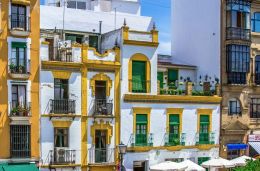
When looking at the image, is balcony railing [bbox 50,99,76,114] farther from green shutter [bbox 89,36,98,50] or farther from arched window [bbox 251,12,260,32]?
arched window [bbox 251,12,260,32]

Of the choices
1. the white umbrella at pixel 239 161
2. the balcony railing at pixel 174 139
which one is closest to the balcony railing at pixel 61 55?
the balcony railing at pixel 174 139

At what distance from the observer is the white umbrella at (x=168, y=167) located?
32.7 metres

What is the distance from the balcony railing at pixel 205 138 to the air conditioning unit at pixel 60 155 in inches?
377

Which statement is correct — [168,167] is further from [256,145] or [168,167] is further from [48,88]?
[256,145]

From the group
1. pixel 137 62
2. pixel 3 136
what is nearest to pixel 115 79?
pixel 137 62

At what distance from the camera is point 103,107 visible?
33.0m

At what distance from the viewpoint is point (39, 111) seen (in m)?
30.8

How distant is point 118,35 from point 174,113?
6.16 m

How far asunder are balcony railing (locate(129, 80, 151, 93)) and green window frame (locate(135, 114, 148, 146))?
150cm

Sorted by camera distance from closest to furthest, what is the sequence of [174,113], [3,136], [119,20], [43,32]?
[3,136]
[43,32]
[174,113]
[119,20]

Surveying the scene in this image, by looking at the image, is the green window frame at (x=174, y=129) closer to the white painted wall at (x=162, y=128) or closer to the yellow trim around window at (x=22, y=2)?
the white painted wall at (x=162, y=128)

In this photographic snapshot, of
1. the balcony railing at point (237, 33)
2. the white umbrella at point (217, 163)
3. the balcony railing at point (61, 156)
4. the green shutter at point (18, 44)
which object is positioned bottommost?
the white umbrella at point (217, 163)

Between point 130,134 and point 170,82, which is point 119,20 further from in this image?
point 130,134

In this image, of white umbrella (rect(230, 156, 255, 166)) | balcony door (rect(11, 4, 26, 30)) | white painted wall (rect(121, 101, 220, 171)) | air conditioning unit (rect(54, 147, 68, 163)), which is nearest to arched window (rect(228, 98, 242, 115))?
white painted wall (rect(121, 101, 220, 171))
